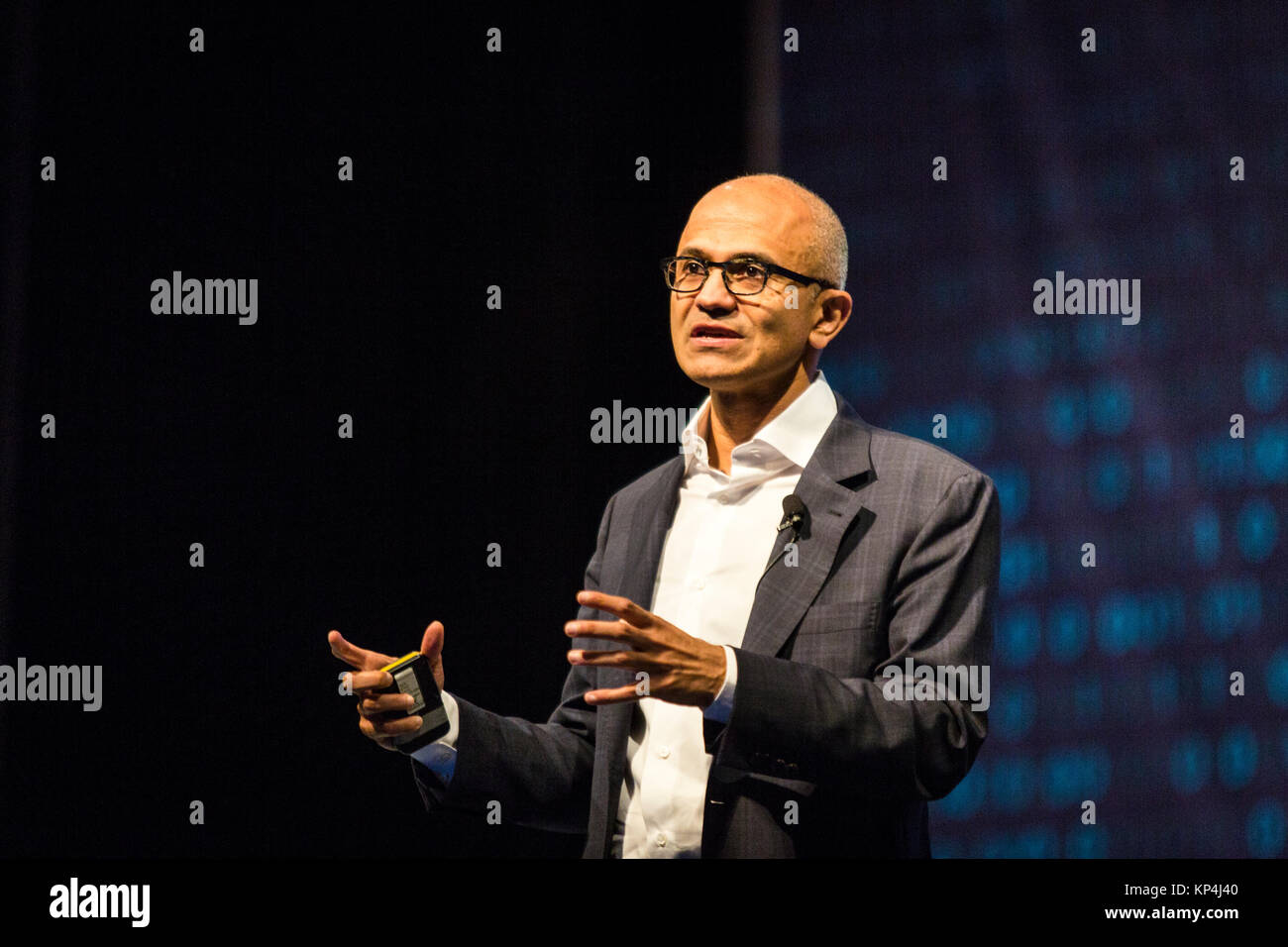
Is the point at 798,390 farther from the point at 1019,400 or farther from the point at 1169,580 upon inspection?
the point at 1169,580

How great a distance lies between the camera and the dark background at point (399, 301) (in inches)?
130

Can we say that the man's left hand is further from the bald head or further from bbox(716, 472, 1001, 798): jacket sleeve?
the bald head

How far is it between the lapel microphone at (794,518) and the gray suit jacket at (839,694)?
1cm

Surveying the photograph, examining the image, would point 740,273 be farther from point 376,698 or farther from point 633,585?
point 376,698

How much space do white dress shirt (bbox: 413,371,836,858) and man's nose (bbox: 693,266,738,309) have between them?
23 cm

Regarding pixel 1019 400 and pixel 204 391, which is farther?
pixel 204 391

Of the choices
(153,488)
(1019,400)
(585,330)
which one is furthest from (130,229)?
(1019,400)

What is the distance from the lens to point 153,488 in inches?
136

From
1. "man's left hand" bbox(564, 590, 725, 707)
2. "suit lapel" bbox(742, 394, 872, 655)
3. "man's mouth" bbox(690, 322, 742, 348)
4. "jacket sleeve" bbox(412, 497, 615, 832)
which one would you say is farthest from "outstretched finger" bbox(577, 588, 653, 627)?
"man's mouth" bbox(690, 322, 742, 348)

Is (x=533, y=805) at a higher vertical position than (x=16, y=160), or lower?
lower

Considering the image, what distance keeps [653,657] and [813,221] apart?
0.98m

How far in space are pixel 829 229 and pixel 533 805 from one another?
1238mm

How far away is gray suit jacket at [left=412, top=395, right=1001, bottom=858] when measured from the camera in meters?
2.13

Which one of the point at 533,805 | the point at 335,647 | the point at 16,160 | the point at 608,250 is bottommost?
the point at 533,805
